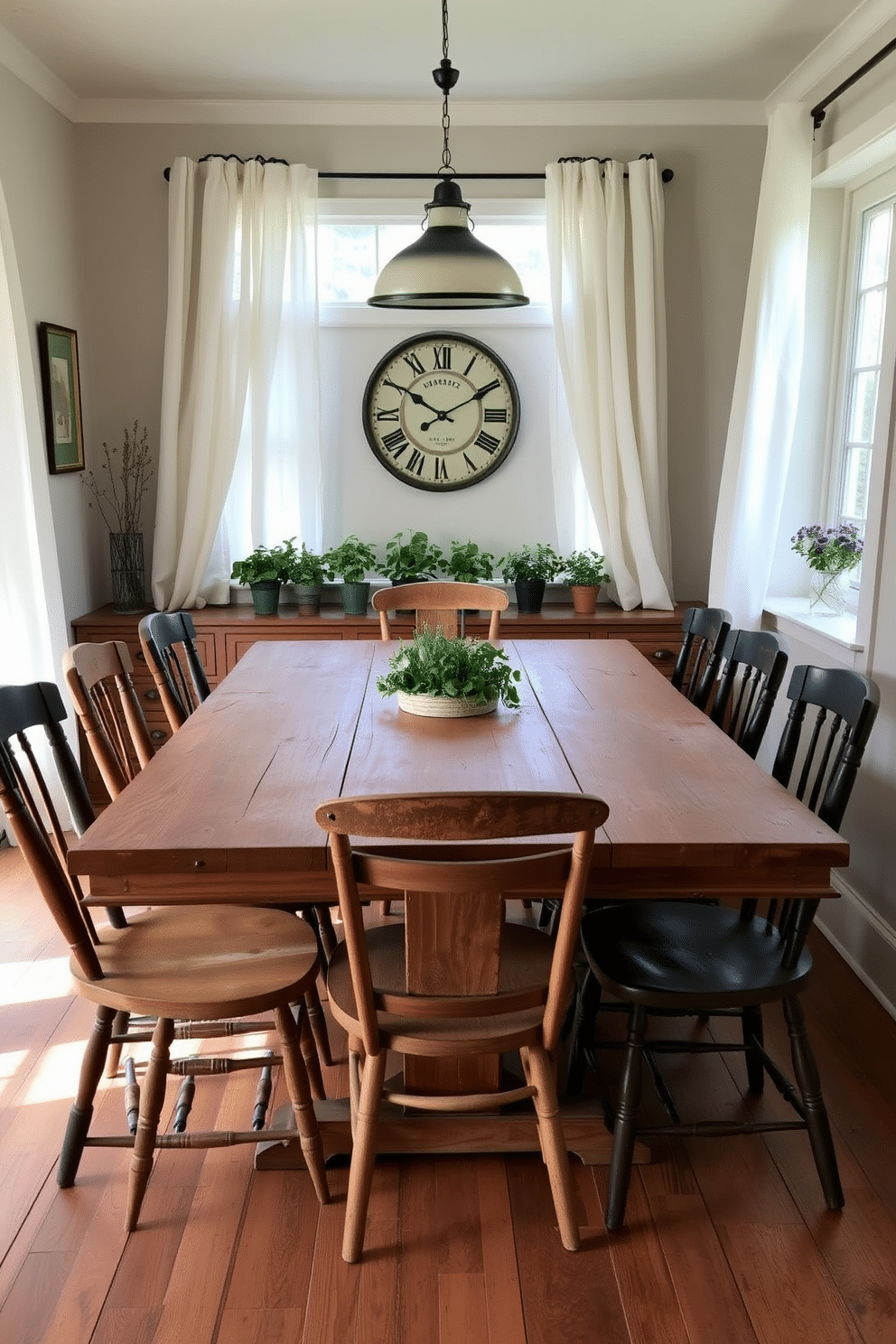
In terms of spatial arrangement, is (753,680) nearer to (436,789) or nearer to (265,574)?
(436,789)

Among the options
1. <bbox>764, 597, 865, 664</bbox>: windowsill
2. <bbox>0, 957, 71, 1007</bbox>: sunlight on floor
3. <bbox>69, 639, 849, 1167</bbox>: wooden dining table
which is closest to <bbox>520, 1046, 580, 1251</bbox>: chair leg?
<bbox>69, 639, 849, 1167</bbox>: wooden dining table

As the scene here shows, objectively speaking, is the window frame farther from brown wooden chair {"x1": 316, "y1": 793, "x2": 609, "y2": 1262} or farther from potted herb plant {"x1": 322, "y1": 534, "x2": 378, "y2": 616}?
potted herb plant {"x1": 322, "y1": 534, "x2": 378, "y2": 616}

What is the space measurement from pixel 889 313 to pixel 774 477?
1056 mm

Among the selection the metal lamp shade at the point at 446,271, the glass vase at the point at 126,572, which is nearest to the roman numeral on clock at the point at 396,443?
the glass vase at the point at 126,572

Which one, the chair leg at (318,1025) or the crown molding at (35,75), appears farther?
the crown molding at (35,75)

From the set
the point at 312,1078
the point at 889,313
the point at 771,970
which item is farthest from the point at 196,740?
the point at 889,313

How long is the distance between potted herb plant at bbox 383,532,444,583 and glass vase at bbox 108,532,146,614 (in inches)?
40.0

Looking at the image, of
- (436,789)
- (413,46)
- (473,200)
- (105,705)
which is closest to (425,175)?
(473,200)

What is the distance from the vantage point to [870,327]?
405cm

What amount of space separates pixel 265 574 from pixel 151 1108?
2.71 m

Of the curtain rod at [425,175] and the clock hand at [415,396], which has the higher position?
the curtain rod at [425,175]

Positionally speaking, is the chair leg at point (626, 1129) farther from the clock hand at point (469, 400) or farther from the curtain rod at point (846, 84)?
the clock hand at point (469, 400)

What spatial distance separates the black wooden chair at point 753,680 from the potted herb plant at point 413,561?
167cm

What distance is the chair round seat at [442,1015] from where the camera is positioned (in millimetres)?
1913
